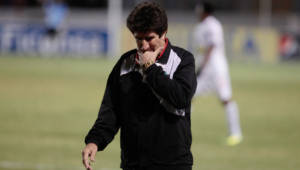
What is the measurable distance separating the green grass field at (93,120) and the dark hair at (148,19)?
5.80 meters

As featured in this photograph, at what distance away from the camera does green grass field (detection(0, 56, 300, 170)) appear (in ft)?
37.7

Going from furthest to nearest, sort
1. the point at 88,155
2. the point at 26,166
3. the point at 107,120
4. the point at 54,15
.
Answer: the point at 54,15, the point at 26,166, the point at 107,120, the point at 88,155

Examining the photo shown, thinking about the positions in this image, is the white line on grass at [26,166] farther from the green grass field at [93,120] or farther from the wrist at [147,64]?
the wrist at [147,64]

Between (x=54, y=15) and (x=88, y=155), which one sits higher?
(x=88, y=155)

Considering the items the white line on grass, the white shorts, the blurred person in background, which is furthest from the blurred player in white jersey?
the blurred person in background

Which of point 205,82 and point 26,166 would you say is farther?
point 205,82

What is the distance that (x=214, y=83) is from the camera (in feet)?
47.6

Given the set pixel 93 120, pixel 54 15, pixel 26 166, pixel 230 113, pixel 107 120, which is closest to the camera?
pixel 107 120

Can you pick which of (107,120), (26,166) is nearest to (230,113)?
(26,166)

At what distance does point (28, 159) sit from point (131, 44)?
25.4 metres

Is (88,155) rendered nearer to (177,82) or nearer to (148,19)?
(177,82)

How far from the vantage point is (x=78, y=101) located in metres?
19.7

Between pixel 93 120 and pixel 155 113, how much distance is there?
35.7ft

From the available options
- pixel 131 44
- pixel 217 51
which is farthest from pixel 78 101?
pixel 131 44
